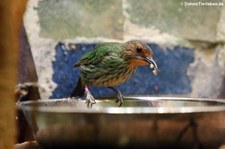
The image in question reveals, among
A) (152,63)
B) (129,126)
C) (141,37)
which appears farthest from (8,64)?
(141,37)

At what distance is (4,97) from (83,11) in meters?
1.06

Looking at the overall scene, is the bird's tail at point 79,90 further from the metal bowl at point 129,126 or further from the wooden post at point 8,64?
the wooden post at point 8,64

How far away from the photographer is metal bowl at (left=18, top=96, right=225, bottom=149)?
50cm

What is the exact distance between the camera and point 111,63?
1464mm

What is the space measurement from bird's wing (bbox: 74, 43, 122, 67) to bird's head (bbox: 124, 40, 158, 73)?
4 centimetres

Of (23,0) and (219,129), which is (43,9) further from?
(23,0)

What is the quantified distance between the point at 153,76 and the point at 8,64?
114 centimetres

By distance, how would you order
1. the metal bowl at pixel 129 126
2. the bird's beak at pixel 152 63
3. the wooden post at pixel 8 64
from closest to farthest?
the wooden post at pixel 8 64, the metal bowl at pixel 129 126, the bird's beak at pixel 152 63

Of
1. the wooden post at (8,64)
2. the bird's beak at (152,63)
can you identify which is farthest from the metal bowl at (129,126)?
the bird's beak at (152,63)

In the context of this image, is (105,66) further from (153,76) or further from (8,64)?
(8,64)

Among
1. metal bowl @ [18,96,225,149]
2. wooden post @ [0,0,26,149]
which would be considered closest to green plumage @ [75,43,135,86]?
metal bowl @ [18,96,225,149]

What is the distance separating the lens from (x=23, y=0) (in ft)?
1.17

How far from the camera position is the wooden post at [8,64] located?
1.03 feet

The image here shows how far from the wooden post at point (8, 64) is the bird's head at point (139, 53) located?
0.99 metres
